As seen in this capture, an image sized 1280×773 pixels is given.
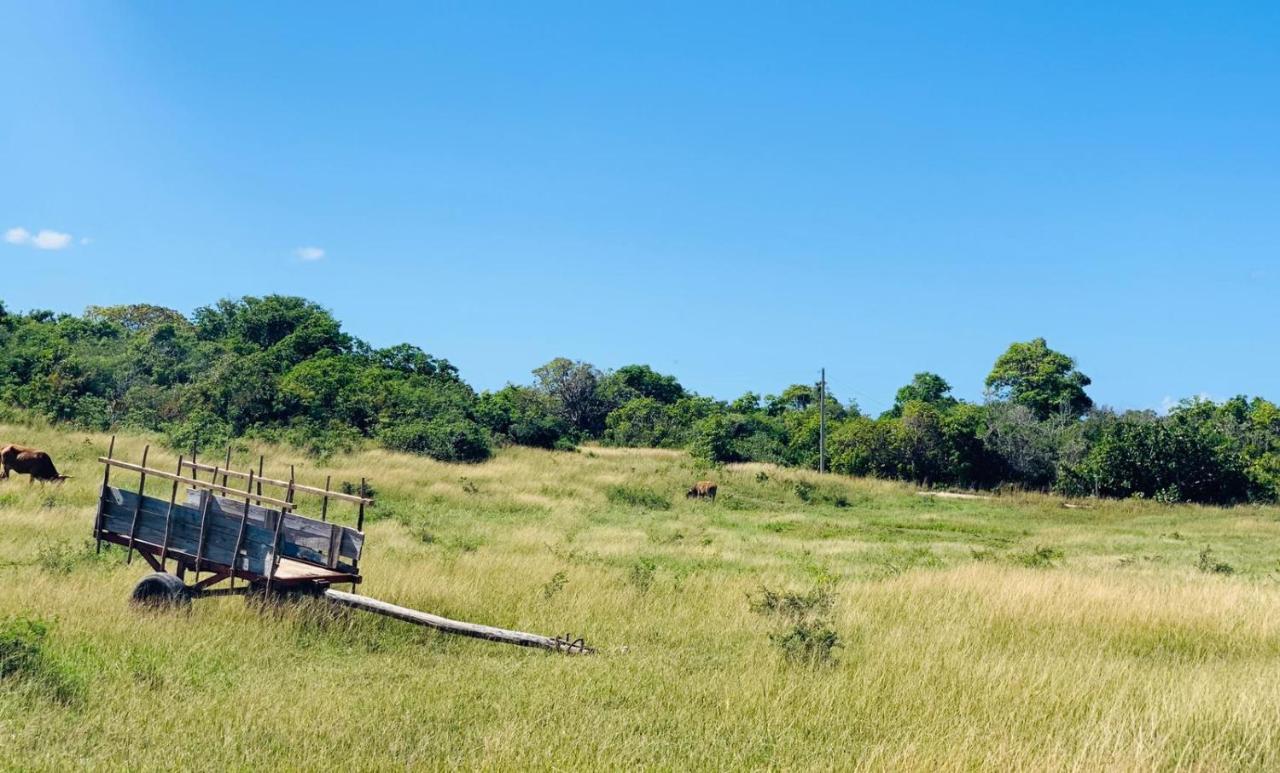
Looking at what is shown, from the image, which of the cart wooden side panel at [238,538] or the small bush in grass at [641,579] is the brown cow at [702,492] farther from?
the cart wooden side panel at [238,538]

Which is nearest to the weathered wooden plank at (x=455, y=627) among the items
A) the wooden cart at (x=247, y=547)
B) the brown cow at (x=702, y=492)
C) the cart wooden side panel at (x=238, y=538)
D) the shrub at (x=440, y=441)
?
the wooden cart at (x=247, y=547)

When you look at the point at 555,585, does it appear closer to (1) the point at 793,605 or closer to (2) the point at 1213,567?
(1) the point at 793,605

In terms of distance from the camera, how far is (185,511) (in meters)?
11.2

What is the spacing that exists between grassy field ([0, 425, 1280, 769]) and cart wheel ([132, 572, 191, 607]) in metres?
0.22

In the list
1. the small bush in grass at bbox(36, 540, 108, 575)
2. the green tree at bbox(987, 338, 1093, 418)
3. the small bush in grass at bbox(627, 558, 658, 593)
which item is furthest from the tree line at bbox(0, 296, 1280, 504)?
the small bush in grass at bbox(627, 558, 658, 593)

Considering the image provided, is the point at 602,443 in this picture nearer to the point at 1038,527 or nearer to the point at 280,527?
the point at 1038,527

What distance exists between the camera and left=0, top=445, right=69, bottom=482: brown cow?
898 inches

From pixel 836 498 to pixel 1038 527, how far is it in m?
9.12

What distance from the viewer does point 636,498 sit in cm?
3481

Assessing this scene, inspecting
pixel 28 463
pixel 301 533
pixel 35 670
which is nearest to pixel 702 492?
pixel 28 463

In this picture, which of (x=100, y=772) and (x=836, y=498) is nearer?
(x=100, y=772)

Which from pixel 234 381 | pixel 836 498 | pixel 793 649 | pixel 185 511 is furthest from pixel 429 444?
pixel 793 649

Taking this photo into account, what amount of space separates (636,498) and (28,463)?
19325 mm

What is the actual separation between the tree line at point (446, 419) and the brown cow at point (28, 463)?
13.8m
